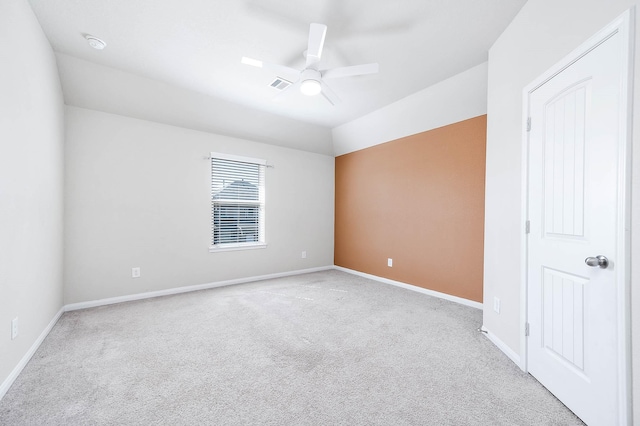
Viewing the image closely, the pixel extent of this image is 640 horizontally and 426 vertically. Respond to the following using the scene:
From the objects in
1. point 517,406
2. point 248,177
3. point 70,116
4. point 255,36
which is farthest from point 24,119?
point 517,406

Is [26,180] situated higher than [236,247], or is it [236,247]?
[26,180]

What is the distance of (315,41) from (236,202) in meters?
3.00

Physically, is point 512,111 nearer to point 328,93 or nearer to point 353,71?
point 353,71

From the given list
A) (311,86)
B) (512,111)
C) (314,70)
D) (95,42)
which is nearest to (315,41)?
(314,70)

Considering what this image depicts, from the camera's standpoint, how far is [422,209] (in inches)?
154

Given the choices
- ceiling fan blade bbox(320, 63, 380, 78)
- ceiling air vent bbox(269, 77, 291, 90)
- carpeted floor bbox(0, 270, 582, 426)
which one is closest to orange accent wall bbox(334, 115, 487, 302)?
carpeted floor bbox(0, 270, 582, 426)

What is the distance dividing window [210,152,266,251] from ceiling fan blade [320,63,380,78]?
2454 millimetres

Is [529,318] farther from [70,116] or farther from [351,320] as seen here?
[70,116]

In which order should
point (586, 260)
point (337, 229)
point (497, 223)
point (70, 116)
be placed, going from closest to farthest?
point (586, 260) → point (497, 223) → point (70, 116) → point (337, 229)

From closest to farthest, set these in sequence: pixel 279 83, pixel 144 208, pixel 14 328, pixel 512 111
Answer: pixel 14 328, pixel 512 111, pixel 279 83, pixel 144 208

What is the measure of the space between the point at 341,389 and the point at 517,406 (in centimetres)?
105

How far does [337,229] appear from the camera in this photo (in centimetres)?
548

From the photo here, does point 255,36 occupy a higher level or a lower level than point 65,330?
higher

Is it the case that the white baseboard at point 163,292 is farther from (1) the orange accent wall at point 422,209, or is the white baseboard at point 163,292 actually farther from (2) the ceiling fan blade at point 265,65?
(2) the ceiling fan blade at point 265,65
